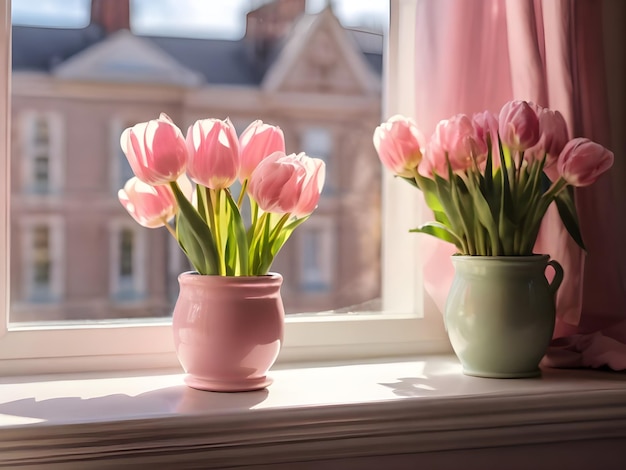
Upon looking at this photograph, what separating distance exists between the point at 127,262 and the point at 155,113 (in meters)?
0.54

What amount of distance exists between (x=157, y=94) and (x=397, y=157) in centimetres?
81

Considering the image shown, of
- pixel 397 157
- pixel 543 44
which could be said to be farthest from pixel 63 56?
pixel 543 44

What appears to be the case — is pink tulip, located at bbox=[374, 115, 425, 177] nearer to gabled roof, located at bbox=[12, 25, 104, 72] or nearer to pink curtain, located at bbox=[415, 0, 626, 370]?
pink curtain, located at bbox=[415, 0, 626, 370]

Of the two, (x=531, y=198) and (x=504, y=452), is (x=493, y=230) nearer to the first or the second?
(x=531, y=198)

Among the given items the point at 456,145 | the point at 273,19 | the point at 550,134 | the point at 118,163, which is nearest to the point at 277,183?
the point at 456,145

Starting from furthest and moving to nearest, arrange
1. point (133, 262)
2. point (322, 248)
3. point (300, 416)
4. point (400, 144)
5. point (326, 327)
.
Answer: point (322, 248) → point (133, 262) → point (326, 327) → point (400, 144) → point (300, 416)

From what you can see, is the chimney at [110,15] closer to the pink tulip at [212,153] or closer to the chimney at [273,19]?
the chimney at [273,19]

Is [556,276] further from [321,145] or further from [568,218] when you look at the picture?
[321,145]

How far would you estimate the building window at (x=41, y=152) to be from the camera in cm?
171

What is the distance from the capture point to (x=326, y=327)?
1.25m

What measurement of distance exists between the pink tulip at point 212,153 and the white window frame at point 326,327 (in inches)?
12.1

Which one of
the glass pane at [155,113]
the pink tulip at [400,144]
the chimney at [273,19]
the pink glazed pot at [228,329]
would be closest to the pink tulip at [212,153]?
the pink glazed pot at [228,329]

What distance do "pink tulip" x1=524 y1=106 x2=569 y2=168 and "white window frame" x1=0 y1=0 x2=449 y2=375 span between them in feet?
0.89

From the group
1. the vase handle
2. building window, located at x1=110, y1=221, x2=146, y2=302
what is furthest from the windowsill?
building window, located at x1=110, y1=221, x2=146, y2=302
